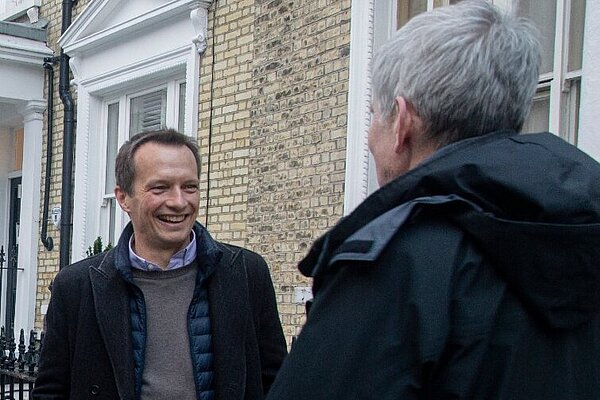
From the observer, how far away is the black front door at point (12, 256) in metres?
9.91

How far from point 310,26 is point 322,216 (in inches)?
55.1

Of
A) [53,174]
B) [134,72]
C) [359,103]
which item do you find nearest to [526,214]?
[359,103]

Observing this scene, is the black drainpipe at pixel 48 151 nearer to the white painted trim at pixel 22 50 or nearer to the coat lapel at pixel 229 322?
the white painted trim at pixel 22 50

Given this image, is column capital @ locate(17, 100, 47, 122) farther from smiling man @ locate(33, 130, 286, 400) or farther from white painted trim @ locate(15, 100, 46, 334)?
smiling man @ locate(33, 130, 286, 400)

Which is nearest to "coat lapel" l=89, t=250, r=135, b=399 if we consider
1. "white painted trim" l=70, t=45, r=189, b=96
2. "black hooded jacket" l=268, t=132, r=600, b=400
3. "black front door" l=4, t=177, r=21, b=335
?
"black hooded jacket" l=268, t=132, r=600, b=400

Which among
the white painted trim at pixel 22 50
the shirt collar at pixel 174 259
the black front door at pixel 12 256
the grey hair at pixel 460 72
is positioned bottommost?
the black front door at pixel 12 256

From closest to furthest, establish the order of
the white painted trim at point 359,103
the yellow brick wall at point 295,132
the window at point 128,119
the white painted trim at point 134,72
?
the white painted trim at point 359,103, the yellow brick wall at point 295,132, the white painted trim at point 134,72, the window at point 128,119

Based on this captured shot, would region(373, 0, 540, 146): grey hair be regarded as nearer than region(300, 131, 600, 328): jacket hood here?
No

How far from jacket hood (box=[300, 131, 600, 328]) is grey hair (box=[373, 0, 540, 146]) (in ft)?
0.26

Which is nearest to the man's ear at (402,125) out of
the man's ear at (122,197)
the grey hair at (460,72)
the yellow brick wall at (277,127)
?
the grey hair at (460,72)

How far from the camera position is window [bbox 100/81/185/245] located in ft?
26.7

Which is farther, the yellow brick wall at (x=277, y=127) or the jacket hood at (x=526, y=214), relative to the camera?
the yellow brick wall at (x=277, y=127)

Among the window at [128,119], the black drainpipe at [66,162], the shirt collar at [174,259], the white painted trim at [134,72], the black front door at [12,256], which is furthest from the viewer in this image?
the black front door at [12,256]

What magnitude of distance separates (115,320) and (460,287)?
5.58ft
